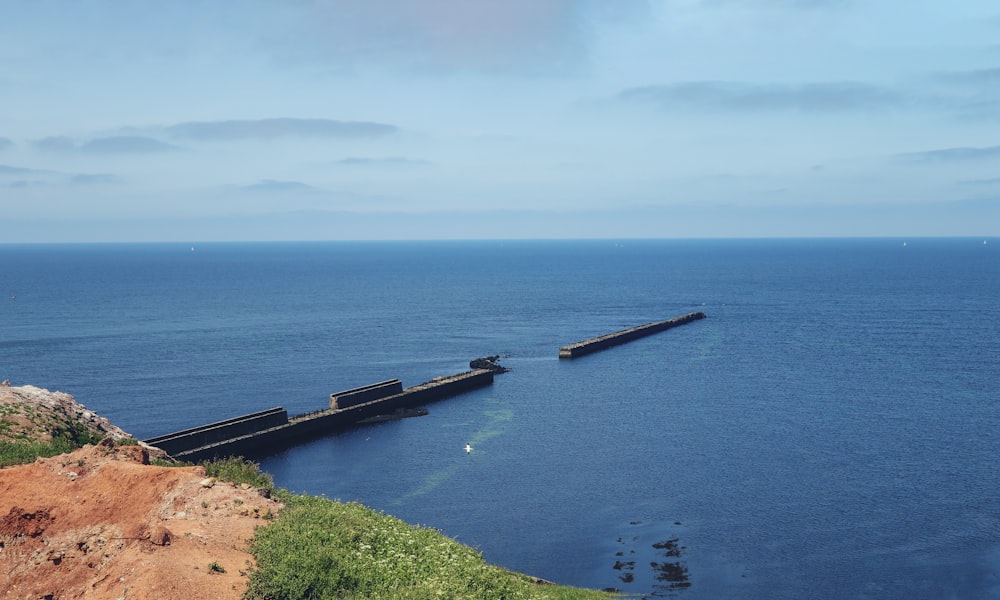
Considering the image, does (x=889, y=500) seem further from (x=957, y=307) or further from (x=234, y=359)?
(x=957, y=307)

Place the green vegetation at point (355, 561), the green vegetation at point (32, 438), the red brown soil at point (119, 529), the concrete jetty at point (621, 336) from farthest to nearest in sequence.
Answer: the concrete jetty at point (621, 336)
the green vegetation at point (32, 438)
the green vegetation at point (355, 561)
the red brown soil at point (119, 529)

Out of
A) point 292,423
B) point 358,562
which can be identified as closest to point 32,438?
point 358,562

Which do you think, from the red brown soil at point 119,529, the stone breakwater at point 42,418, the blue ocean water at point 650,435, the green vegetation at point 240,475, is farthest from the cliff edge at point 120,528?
the blue ocean water at point 650,435

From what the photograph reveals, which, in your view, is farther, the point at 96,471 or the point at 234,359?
the point at 234,359

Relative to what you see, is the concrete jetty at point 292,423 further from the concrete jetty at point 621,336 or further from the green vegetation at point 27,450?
the green vegetation at point 27,450

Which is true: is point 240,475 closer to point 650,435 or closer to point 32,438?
point 32,438

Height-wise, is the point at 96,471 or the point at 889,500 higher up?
the point at 96,471

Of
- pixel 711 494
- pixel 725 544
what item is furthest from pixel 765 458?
pixel 725 544
